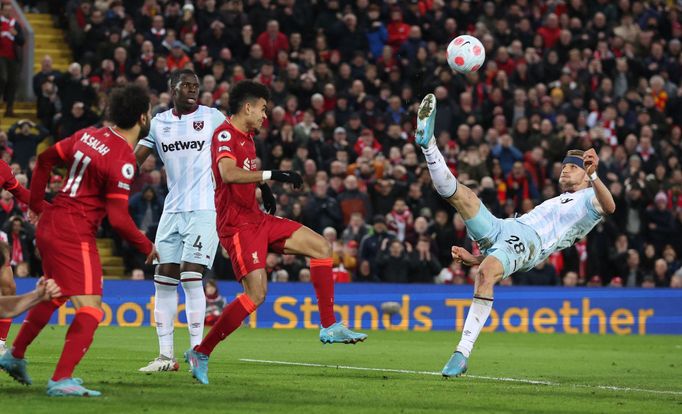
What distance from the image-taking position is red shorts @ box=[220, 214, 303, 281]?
1095cm

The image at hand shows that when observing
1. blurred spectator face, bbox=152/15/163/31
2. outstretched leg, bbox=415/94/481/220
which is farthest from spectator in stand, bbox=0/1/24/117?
outstretched leg, bbox=415/94/481/220

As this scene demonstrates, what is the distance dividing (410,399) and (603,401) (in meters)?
1.63

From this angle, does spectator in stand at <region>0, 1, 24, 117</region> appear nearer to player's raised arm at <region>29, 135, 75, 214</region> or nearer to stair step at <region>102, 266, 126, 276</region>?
stair step at <region>102, 266, 126, 276</region>

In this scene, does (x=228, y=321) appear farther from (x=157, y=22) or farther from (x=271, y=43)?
(x=271, y=43)

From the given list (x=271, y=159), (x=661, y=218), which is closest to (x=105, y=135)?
(x=271, y=159)

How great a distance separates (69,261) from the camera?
30.6ft

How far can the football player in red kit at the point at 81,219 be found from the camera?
9289mm

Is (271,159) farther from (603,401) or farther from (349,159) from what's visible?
(603,401)

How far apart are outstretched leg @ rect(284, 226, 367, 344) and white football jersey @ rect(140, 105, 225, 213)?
1.52 meters

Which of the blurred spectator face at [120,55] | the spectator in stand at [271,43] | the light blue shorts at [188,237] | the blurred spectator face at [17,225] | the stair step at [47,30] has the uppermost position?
the stair step at [47,30]

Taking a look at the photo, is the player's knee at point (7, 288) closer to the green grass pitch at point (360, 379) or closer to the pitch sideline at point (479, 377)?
the green grass pitch at point (360, 379)

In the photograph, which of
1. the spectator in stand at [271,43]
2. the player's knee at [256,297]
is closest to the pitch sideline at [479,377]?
the player's knee at [256,297]

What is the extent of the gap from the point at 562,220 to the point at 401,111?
14.6 m

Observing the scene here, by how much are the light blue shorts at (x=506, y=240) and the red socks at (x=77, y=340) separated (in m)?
4.09
